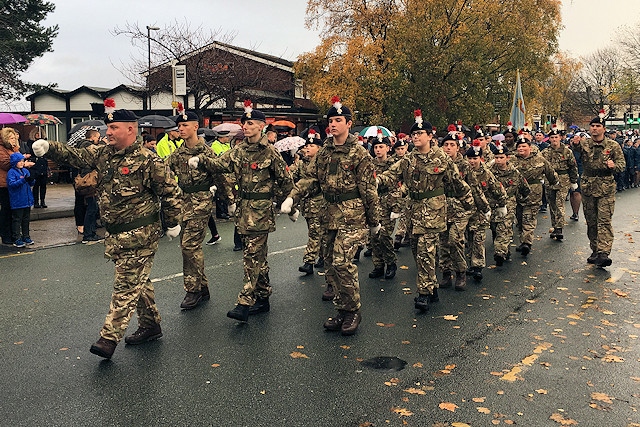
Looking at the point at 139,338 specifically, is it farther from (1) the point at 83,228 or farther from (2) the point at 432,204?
(1) the point at 83,228

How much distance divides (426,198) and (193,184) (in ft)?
9.09

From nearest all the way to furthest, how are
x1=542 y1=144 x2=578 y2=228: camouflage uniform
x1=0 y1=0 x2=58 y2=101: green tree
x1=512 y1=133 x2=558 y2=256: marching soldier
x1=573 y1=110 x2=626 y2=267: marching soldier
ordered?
x1=573 y1=110 x2=626 y2=267: marching soldier
x1=512 y1=133 x2=558 y2=256: marching soldier
x1=542 y1=144 x2=578 y2=228: camouflage uniform
x1=0 y1=0 x2=58 y2=101: green tree

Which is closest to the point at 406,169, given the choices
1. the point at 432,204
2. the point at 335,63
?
the point at 432,204

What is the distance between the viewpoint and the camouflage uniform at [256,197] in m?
6.32

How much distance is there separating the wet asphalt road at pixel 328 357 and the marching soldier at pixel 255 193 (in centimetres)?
42

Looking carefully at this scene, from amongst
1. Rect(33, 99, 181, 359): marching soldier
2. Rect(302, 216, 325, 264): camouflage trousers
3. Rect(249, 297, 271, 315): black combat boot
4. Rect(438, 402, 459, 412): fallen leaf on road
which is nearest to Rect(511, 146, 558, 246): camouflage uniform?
Rect(302, 216, 325, 264): camouflage trousers

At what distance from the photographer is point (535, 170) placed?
421 inches

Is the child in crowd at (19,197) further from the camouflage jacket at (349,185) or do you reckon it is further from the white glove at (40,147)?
the camouflage jacket at (349,185)

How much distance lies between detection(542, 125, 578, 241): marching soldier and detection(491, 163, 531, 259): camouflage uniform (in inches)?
70.8

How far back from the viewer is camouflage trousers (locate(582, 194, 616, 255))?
8961 millimetres

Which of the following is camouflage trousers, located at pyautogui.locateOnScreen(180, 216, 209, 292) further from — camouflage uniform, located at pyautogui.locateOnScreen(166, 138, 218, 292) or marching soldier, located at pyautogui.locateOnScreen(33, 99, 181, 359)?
marching soldier, located at pyautogui.locateOnScreen(33, 99, 181, 359)

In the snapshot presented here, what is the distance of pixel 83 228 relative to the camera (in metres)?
11.6

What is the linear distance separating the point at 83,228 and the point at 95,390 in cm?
770

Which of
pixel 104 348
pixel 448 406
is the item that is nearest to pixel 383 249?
pixel 448 406
